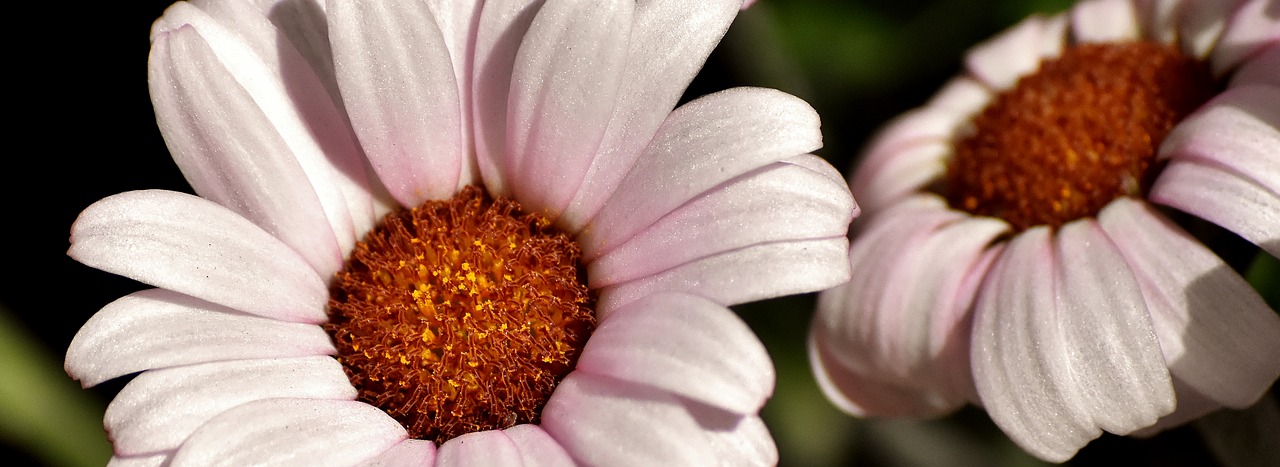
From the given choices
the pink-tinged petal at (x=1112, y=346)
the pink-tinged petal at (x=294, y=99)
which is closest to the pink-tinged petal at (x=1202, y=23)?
the pink-tinged petal at (x=1112, y=346)

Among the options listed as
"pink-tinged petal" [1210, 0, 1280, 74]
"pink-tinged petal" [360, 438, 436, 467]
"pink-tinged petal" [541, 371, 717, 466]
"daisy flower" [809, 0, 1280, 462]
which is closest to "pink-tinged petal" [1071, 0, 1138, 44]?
"daisy flower" [809, 0, 1280, 462]

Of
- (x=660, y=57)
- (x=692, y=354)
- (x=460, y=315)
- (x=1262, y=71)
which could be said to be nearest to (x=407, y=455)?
(x=460, y=315)

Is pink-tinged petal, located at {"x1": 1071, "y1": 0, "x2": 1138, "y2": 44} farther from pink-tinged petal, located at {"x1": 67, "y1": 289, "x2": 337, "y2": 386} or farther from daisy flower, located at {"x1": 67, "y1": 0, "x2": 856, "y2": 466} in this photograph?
pink-tinged petal, located at {"x1": 67, "y1": 289, "x2": 337, "y2": 386}

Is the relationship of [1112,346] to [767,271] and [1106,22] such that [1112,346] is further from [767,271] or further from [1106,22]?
[1106,22]

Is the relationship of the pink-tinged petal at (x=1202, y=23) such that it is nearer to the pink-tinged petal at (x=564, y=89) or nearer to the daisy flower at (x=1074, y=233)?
the daisy flower at (x=1074, y=233)

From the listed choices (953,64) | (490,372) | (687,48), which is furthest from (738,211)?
(953,64)
